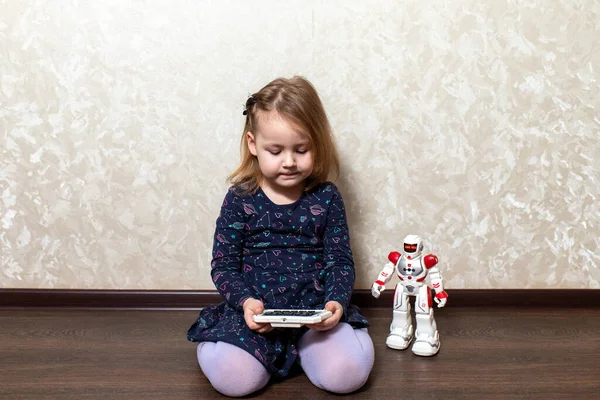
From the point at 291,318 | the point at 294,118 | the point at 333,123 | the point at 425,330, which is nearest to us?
the point at 291,318

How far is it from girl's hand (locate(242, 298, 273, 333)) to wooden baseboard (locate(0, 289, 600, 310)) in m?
0.47

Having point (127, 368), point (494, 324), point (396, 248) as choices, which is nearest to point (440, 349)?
point (494, 324)

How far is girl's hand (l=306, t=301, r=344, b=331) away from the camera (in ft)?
4.29

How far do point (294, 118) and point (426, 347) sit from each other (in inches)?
Answer: 22.7

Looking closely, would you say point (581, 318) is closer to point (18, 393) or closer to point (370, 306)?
point (370, 306)

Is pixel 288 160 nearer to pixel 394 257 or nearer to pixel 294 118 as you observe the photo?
pixel 294 118

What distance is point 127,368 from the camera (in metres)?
1.39

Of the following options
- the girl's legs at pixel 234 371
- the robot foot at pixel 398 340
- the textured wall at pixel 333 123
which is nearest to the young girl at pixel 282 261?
the girl's legs at pixel 234 371

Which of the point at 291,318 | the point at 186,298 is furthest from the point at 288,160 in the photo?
the point at 186,298

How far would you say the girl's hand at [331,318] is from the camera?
1309 millimetres

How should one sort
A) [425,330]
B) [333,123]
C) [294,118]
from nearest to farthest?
[294,118]
[425,330]
[333,123]

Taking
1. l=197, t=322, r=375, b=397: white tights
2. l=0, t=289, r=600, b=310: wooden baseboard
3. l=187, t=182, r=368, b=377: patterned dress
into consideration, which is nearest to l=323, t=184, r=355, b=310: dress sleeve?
l=187, t=182, r=368, b=377: patterned dress

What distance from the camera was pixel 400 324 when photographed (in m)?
1.51

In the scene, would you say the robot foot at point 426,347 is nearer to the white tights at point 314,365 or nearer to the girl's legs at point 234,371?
the white tights at point 314,365
